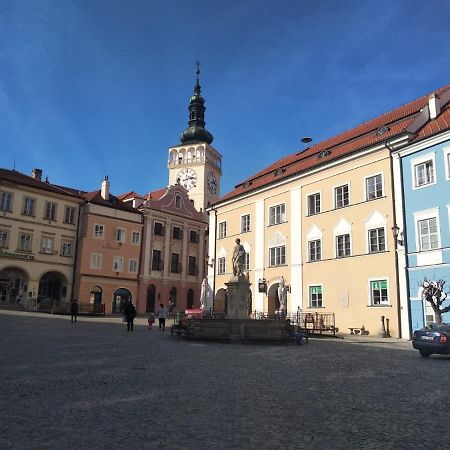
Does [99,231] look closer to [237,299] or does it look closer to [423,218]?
[237,299]

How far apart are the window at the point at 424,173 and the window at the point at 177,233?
111ft

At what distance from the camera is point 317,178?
3253 cm

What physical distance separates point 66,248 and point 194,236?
1667 cm

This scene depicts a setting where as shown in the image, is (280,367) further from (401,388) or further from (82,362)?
(82,362)

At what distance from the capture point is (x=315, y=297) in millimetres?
31312

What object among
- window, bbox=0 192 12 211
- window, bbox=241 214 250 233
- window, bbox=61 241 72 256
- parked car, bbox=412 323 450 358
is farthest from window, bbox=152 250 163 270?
parked car, bbox=412 323 450 358

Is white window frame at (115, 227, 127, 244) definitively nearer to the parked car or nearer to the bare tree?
the bare tree

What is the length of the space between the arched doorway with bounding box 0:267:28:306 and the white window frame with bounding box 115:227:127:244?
399 inches

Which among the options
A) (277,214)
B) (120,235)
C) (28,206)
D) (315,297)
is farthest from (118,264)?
(315,297)

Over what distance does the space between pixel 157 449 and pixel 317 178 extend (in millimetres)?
28994

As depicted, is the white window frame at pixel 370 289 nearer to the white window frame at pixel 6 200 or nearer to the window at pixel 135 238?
the window at pixel 135 238

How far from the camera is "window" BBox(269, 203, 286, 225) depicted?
35344mm

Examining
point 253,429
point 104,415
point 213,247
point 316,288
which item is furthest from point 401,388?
point 213,247

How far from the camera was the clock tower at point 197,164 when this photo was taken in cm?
7250
